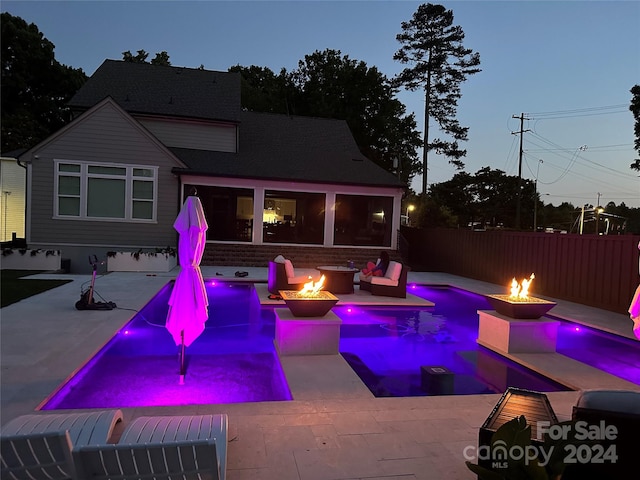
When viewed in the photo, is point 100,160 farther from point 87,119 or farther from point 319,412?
point 319,412

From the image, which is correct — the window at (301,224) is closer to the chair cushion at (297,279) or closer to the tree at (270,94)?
the chair cushion at (297,279)

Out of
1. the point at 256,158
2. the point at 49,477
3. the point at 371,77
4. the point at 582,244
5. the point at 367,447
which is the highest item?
the point at 371,77

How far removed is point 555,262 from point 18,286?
15.2 m

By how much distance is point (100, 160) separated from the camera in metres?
→ 16.5

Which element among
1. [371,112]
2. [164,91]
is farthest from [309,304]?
[371,112]

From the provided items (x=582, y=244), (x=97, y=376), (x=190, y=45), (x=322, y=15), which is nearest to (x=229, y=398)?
(x=97, y=376)

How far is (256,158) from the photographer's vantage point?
20000mm

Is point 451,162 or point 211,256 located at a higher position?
point 451,162

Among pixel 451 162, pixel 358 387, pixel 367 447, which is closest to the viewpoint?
pixel 367 447

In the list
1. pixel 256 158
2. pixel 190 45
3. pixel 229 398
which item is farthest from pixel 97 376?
pixel 190 45

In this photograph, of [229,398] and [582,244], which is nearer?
[229,398]

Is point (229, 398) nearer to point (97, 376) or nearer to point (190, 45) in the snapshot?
point (97, 376)

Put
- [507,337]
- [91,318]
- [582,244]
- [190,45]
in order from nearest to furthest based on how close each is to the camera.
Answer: [507,337]
[91,318]
[582,244]
[190,45]

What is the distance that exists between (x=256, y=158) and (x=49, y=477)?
60.7ft
